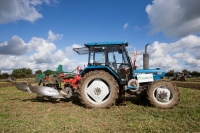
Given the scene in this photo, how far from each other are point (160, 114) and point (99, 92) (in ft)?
7.73

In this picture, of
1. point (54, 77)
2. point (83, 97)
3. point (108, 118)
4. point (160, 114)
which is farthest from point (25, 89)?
point (160, 114)

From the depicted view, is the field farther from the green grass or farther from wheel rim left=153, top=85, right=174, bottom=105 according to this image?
wheel rim left=153, top=85, right=174, bottom=105

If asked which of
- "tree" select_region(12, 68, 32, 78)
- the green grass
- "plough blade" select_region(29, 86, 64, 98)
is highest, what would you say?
"tree" select_region(12, 68, 32, 78)

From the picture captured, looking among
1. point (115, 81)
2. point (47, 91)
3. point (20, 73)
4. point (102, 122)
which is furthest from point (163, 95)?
point (20, 73)

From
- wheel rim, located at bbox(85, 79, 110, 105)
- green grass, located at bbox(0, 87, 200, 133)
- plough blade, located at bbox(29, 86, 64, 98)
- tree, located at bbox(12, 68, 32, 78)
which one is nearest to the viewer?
green grass, located at bbox(0, 87, 200, 133)

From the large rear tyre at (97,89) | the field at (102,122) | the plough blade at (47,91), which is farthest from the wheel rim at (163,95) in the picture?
the plough blade at (47,91)

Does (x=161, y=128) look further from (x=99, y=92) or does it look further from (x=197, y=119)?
(x=99, y=92)

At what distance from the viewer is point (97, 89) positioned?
21.4 ft

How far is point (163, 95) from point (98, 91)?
2.44 m

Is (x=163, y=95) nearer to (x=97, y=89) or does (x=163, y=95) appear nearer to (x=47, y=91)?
(x=97, y=89)

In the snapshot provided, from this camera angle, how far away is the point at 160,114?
17.1 feet

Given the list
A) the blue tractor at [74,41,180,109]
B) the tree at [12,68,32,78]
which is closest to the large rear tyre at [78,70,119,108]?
the blue tractor at [74,41,180,109]

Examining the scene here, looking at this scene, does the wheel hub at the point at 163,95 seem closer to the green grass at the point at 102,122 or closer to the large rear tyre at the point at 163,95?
the large rear tyre at the point at 163,95

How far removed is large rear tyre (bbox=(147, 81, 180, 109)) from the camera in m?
6.09
